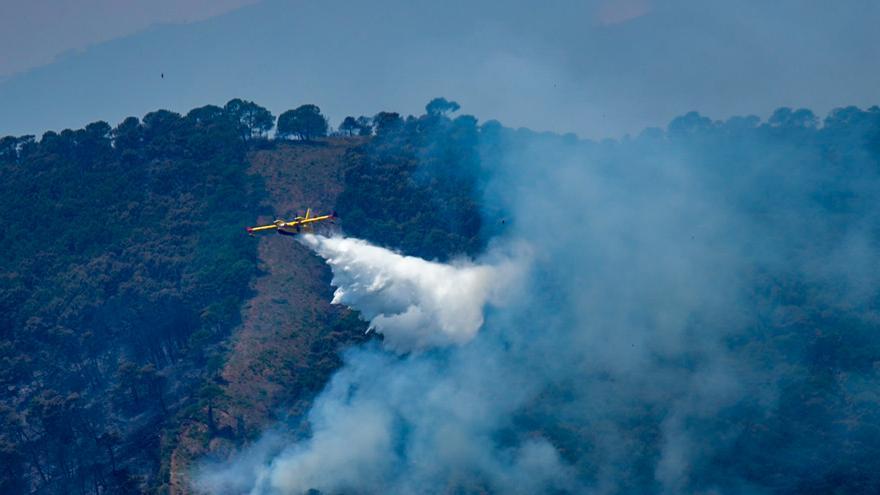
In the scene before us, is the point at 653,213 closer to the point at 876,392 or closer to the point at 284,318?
the point at 876,392

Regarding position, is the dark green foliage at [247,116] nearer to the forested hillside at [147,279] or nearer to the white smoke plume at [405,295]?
the forested hillside at [147,279]

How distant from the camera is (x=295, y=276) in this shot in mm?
137250

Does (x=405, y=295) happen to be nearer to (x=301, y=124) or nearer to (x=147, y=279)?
(x=147, y=279)

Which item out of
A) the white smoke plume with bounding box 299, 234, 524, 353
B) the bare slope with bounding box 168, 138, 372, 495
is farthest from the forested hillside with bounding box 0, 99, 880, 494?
the white smoke plume with bounding box 299, 234, 524, 353

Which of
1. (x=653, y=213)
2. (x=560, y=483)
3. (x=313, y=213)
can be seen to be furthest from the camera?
(x=313, y=213)

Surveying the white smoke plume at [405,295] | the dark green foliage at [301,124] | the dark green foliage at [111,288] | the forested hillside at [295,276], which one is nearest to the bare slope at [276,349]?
the forested hillside at [295,276]

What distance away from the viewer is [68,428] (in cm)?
10962

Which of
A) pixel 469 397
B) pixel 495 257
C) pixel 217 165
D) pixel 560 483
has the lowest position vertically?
pixel 560 483

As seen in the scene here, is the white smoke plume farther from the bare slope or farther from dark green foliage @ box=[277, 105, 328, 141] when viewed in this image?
dark green foliage @ box=[277, 105, 328, 141]

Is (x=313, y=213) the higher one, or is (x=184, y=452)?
(x=313, y=213)

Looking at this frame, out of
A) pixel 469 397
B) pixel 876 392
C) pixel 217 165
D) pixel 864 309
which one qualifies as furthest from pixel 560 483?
pixel 217 165

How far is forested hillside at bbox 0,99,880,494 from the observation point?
103125 mm

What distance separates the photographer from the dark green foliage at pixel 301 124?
186m

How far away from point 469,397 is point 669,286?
3380 cm
